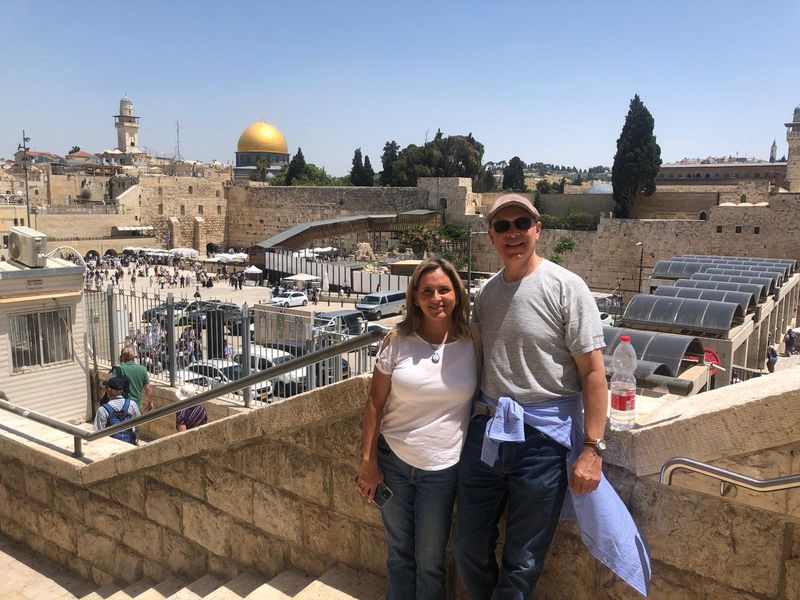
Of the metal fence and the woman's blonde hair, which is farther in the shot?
the metal fence

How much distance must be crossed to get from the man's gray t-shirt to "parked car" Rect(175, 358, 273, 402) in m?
4.52

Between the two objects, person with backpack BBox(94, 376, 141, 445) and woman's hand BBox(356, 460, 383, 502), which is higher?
woman's hand BBox(356, 460, 383, 502)

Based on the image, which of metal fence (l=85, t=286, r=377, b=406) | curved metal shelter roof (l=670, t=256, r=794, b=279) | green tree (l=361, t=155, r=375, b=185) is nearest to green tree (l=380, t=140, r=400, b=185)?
green tree (l=361, t=155, r=375, b=185)

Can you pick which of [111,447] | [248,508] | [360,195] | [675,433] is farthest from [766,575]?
[360,195]

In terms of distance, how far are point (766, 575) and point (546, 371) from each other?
83cm

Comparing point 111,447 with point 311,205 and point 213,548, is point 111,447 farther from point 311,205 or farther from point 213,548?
point 311,205

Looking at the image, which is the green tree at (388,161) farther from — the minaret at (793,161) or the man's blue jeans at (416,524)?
the man's blue jeans at (416,524)

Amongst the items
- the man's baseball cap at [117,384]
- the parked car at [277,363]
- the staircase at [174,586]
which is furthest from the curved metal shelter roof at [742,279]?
the staircase at [174,586]

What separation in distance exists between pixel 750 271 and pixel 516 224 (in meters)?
14.5

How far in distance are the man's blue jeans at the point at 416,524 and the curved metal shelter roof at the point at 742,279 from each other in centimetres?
1200

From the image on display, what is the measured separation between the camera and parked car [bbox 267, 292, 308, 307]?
18.8 metres

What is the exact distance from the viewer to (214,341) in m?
6.71

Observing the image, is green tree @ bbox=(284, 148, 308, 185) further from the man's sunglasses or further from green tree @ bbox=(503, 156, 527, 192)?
the man's sunglasses

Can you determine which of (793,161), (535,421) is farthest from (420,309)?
(793,161)
